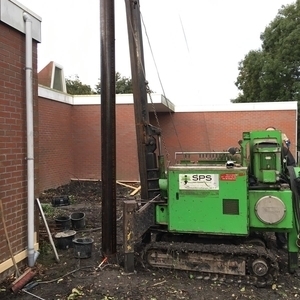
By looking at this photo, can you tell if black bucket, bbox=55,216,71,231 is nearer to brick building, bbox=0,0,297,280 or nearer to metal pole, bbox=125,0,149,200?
brick building, bbox=0,0,297,280

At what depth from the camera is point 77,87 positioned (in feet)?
141

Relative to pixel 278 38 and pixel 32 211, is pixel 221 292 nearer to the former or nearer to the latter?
pixel 32 211

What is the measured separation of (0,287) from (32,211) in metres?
1.10

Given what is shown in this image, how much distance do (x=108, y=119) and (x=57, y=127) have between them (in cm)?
1007

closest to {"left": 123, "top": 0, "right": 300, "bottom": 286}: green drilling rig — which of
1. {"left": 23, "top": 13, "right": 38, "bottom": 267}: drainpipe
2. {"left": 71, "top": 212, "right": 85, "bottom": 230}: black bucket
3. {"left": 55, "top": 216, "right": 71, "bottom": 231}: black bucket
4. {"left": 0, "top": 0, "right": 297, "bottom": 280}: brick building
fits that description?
{"left": 23, "top": 13, "right": 38, "bottom": 267}: drainpipe

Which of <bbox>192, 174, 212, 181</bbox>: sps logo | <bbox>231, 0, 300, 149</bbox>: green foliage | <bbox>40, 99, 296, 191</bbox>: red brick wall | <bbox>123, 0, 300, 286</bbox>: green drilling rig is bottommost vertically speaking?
<bbox>123, 0, 300, 286</bbox>: green drilling rig

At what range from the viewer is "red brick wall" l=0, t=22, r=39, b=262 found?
4574mm

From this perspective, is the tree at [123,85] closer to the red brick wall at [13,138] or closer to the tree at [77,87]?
the tree at [77,87]

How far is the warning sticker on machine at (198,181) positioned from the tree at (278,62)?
27.3m

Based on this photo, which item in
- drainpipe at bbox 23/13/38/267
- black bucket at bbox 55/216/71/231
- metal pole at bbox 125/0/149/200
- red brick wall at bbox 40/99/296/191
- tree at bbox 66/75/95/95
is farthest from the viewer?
tree at bbox 66/75/95/95

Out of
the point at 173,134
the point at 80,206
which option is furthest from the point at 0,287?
the point at 173,134

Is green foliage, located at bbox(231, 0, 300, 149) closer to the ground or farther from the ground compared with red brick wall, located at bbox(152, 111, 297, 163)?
farther from the ground

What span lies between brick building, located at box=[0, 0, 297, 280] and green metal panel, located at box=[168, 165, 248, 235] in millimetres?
2051

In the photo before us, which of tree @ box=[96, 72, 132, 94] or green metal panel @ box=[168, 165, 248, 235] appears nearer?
green metal panel @ box=[168, 165, 248, 235]
